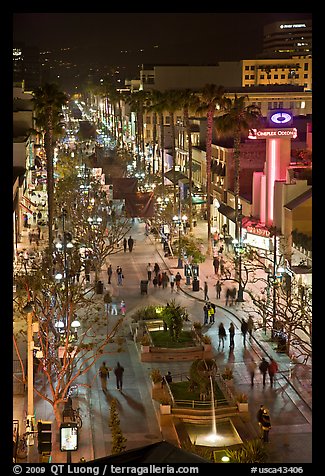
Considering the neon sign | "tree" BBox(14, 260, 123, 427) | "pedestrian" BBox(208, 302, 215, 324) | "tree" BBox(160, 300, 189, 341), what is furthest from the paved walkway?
the neon sign

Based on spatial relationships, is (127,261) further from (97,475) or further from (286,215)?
(97,475)

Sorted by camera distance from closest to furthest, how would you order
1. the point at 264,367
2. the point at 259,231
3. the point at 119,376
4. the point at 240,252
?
the point at 119,376
the point at 264,367
the point at 240,252
the point at 259,231

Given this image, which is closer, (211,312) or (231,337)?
(231,337)

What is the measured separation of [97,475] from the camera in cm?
1515

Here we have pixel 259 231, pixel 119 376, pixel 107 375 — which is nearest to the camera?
→ pixel 119 376

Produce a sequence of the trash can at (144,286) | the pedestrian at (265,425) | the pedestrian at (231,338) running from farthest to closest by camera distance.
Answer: the trash can at (144,286) < the pedestrian at (231,338) < the pedestrian at (265,425)

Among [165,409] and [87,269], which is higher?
[87,269]

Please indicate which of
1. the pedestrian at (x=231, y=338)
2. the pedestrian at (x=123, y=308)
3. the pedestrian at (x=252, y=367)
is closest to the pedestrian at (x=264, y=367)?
the pedestrian at (x=252, y=367)

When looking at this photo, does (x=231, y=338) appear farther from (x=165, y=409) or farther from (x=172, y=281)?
(x=172, y=281)

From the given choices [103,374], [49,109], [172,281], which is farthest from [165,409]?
[49,109]

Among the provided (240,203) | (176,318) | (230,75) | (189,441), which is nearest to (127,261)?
(240,203)

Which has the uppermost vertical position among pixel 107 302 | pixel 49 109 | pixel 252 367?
pixel 49 109

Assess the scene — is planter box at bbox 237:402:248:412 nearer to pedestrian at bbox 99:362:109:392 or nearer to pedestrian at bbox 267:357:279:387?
pedestrian at bbox 267:357:279:387

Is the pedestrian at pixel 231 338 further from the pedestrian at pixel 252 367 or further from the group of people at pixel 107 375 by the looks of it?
the group of people at pixel 107 375
